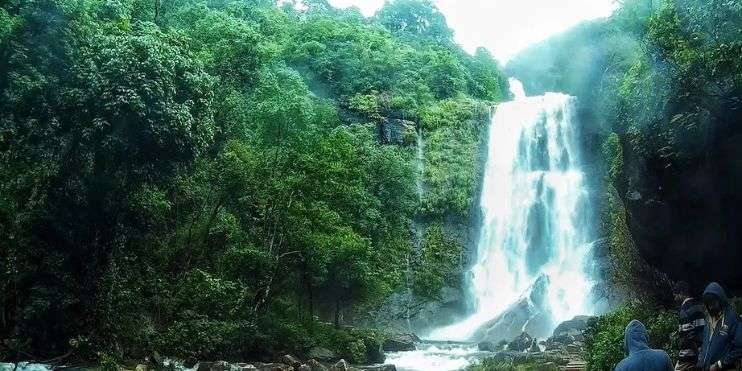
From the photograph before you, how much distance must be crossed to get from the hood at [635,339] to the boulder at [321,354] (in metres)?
12.9

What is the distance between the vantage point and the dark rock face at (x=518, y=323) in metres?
24.1

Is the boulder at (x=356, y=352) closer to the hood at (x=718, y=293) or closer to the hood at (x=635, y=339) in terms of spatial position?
the hood at (x=718, y=293)

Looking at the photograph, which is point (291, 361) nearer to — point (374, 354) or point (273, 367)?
point (273, 367)

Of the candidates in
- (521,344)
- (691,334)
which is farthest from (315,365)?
(691,334)

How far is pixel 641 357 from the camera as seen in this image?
14.5ft

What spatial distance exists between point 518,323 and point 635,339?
2063 cm

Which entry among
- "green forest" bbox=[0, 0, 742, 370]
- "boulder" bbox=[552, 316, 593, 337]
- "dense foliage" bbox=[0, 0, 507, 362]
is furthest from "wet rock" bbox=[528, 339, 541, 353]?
"dense foliage" bbox=[0, 0, 507, 362]

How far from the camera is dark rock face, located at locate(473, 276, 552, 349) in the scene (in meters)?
24.1

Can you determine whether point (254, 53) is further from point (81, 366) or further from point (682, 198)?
point (682, 198)

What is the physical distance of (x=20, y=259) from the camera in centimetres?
1263

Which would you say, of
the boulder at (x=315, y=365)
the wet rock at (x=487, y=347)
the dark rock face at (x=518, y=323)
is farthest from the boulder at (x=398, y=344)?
the boulder at (x=315, y=365)

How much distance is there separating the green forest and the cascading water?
3.31 m

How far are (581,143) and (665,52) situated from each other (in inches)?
882

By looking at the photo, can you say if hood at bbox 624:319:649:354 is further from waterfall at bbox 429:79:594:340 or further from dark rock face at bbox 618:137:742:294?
waterfall at bbox 429:79:594:340
